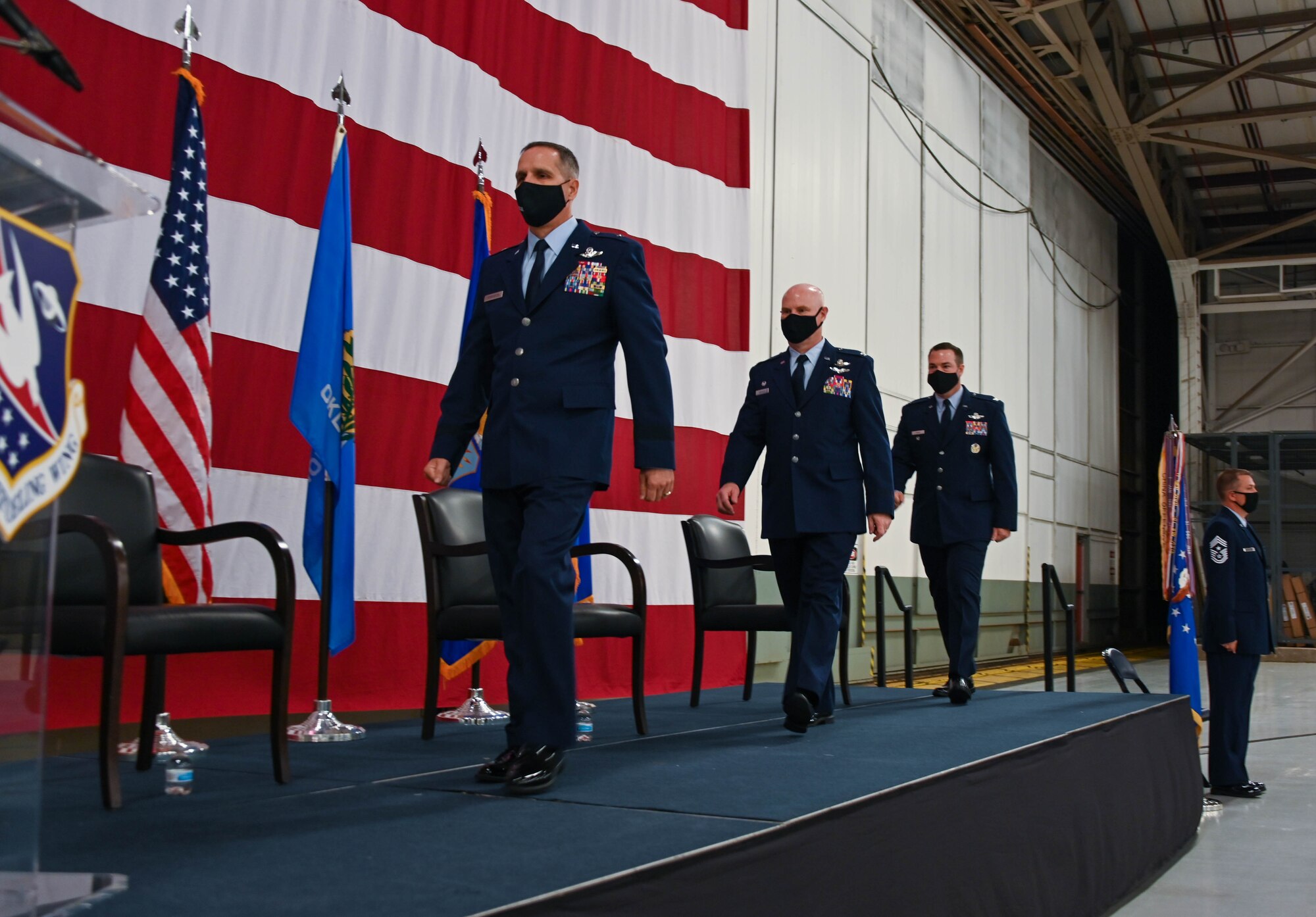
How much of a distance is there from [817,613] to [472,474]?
1232 millimetres

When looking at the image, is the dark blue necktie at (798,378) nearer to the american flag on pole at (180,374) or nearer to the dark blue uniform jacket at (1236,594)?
the american flag on pole at (180,374)

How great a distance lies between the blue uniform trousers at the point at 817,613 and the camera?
3.44m

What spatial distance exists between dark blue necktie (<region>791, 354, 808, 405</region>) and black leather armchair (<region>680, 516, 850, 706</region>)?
0.56 meters

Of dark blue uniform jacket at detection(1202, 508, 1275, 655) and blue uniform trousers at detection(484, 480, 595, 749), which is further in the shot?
dark blue uniform jacket at detection(1202, 508, 1275, 655)

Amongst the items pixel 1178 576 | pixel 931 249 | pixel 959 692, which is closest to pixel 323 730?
pixel 959 692

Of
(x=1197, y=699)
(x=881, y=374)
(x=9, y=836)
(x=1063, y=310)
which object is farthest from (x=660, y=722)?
(x=1063, y=310)

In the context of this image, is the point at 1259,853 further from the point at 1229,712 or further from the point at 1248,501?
the point at 1248,501

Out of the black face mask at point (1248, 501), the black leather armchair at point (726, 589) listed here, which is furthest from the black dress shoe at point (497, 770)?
the black face mask at point (1248, 501)

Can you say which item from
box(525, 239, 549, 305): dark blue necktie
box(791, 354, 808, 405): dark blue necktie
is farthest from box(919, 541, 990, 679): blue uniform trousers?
box(525, 239, 549, 305): dark blue necktie

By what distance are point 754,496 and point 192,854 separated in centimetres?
516

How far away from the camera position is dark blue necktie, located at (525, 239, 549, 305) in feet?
8.05

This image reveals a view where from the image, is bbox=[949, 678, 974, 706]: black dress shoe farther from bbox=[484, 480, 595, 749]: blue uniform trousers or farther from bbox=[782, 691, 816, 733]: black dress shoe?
bbox=[484, 480, 595, 749]: blue uniform trousers

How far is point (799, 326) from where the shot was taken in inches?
142

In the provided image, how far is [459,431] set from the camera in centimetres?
263
